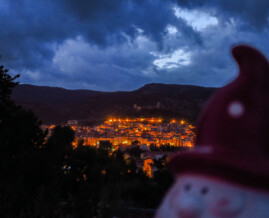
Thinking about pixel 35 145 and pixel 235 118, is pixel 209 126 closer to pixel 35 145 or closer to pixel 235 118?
pixel 235 118

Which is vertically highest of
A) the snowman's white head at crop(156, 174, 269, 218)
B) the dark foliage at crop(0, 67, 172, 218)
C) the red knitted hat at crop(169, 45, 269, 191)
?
the red knitted hat at crop(169, 45, 269, 191)

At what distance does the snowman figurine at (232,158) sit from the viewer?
246 centimetres

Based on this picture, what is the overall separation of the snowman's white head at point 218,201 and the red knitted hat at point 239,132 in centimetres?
7

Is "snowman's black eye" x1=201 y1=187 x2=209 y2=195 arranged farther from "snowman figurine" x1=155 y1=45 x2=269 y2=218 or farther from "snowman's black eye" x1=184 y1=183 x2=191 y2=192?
"snowman's black eye" x1=184 y1=183 x2=191 y2=192

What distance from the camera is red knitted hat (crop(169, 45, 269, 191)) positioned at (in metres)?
2.50

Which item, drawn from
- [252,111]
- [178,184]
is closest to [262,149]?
[252,111]

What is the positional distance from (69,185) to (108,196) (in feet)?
13.0

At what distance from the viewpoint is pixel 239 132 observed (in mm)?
2621

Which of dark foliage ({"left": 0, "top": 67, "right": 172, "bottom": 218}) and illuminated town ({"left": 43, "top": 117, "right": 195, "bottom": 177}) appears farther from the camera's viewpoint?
illuminated town ({"left": 43, "top": 117, "right": 195, "bottom": 177})

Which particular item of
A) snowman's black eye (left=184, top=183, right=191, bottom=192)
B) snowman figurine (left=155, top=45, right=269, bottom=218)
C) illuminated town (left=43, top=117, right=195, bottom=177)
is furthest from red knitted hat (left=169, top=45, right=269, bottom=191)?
illuminated town (left=43, top=117, right=195, bottom=177)

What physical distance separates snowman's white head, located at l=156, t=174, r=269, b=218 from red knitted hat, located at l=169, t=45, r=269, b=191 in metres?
0.07

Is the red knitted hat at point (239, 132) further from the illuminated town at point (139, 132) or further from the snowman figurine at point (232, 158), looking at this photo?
the illuminated town at point (139, 132)

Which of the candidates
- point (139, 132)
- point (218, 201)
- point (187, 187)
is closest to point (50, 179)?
point (187, 187)

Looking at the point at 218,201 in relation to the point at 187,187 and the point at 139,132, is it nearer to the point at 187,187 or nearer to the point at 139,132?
the point at 187,187
